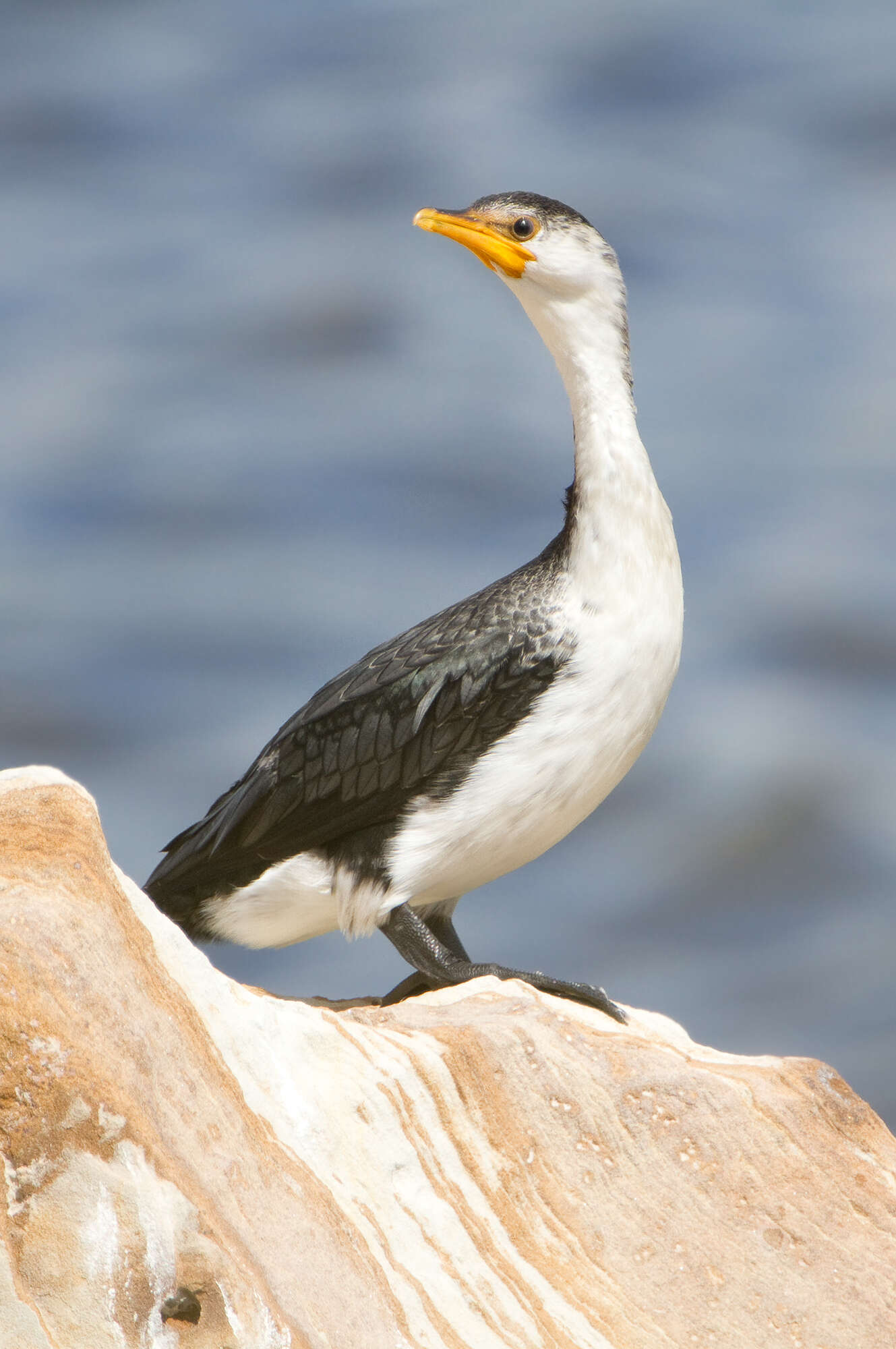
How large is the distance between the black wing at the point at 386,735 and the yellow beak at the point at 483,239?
130 centimetres

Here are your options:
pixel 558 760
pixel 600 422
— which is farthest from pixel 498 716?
pixel 600 422

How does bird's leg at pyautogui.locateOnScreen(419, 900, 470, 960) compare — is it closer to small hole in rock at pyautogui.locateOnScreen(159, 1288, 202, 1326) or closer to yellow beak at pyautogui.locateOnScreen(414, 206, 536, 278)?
yellow beak at pyautogui.locateOnScreen(414, 206, 536, 278)

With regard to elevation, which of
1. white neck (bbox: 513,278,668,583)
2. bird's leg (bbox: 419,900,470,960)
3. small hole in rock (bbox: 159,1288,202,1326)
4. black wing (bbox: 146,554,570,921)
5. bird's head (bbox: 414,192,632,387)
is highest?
bird's head (bbox: 414,192,632,387)

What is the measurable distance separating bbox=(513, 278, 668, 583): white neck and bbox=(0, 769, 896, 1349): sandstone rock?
Result: 6.90 ft

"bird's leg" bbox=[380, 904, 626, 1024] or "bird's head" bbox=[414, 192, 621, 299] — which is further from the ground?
"bird's head" bbox=[414, 192, 621, 299]

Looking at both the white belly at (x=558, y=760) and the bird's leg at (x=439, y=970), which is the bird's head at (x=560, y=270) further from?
the bird's leg at (x=439, y=970)

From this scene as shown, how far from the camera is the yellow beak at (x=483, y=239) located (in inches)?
284

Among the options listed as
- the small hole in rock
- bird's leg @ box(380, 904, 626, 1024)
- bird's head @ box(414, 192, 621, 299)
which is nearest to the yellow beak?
bird's head @ box(414, 192, 621, 299)

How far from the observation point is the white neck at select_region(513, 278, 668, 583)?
7.11 meters

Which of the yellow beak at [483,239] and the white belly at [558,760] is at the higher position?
the yellow beak at [483,239]

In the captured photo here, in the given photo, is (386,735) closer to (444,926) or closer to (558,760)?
(558,760)

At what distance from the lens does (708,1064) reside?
5.96 metres

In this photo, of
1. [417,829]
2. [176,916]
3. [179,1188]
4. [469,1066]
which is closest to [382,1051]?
[469,1066]

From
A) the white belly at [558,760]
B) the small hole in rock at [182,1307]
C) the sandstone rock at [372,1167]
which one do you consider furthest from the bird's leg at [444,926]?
the small hole in rock at [182,1307]
